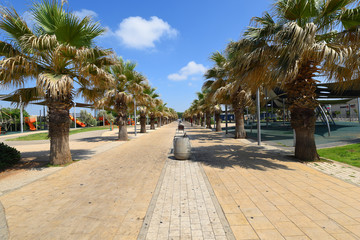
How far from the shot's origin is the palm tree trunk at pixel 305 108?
718 centimetres

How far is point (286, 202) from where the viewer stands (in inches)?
152

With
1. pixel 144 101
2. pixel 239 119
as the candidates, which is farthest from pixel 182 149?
pixel 144 101

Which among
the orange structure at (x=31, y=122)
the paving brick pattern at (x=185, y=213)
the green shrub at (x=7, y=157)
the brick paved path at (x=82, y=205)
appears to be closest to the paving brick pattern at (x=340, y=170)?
the paving brick pattern at (x=185, y=213)

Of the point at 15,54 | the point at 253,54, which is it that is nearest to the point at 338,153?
the point at 253,54

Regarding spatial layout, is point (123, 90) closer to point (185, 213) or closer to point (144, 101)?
point (144, 101)

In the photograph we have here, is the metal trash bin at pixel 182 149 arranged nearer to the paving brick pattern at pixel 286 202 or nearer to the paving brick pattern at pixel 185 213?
the paving brick pattern at pixel 286 202

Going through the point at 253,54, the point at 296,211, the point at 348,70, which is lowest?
the point at 296,211

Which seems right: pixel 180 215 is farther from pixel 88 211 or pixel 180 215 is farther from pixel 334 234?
pixel 334 234

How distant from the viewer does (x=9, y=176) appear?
249 inches

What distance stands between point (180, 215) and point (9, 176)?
258 inches

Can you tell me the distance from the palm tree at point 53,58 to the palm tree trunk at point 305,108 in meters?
8.05

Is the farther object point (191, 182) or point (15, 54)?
point (15, 54)

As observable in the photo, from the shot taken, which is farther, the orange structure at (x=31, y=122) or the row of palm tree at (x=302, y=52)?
the orange structure at (x=31, y=122)

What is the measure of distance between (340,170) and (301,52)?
4.08 m
